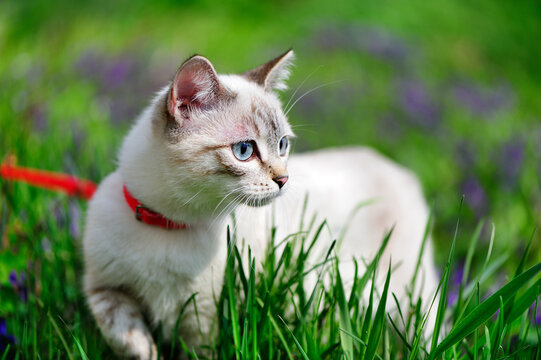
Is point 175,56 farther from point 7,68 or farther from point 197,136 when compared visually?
point 197,136

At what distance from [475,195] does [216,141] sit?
213 centimetres

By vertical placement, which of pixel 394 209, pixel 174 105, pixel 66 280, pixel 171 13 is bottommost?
pixel 66 280

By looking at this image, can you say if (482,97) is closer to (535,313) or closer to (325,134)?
(325,134)

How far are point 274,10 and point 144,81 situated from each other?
153 inches

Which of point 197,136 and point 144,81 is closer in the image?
point 197,136

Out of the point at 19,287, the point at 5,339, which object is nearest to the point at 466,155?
the point at 19,287

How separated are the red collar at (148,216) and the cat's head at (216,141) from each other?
120mm

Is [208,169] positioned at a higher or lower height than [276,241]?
higher

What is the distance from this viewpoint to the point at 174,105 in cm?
179

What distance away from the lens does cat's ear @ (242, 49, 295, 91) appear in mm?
2041

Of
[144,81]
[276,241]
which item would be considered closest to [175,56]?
[144,81]

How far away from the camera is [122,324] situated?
5.74 ft

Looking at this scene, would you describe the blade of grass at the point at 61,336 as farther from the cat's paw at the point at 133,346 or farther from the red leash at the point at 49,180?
the red leash at the point at 49,180

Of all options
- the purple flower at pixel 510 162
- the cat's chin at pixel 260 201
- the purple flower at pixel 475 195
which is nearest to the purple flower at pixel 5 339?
the cat's chin at pixel 260 201
